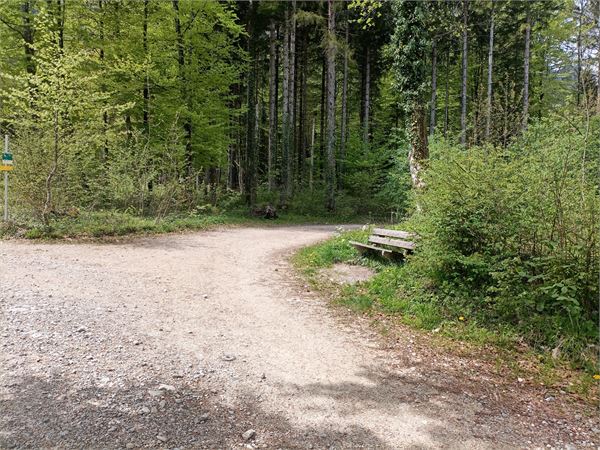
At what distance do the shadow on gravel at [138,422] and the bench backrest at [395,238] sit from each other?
436cm

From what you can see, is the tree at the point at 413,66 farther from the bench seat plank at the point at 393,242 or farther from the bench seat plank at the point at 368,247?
the bench seat plank at the point at 393,242

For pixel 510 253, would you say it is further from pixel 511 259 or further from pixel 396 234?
pixel 396 234

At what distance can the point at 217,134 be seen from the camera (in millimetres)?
17188

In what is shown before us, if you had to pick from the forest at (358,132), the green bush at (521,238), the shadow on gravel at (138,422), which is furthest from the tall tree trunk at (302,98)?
the shadow on gravel at (138,422)

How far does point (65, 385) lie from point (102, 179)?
32.3 ft

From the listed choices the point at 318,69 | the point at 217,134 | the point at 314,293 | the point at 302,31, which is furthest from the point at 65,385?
the point at 318,69

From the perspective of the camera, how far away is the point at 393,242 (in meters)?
7.33

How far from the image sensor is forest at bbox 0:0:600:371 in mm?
4887

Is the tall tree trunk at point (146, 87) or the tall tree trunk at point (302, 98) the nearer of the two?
the tall tree trunk at point (146, 87)

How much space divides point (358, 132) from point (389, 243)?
18682mm

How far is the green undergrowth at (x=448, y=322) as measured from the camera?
3967 millimetres

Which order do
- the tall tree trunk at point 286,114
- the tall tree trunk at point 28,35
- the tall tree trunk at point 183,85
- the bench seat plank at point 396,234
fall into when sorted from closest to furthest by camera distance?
the bench seat plank at point 396,234 < the tall tree trunk at point 28,35 < the tall tree trunk at point 183,85 < the tall tree trunk at point 286,114

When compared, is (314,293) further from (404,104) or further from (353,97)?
(353,97)

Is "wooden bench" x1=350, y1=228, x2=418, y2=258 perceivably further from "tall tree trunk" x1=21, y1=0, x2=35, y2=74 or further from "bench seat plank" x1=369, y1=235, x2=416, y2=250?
"tall tree trunk" x1=21, y1=0, x2=35, y2=74
